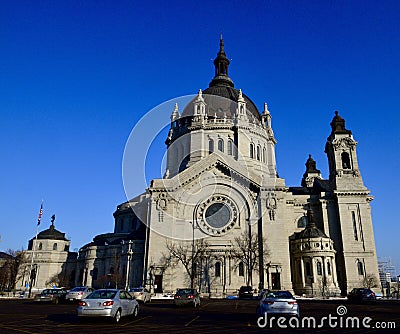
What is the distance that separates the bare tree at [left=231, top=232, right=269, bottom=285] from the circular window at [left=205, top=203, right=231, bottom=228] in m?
3.37

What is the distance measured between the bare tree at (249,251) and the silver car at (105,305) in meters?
34.1

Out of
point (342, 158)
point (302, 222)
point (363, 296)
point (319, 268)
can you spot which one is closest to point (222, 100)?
point (342, 158)

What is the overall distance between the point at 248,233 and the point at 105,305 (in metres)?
38.6

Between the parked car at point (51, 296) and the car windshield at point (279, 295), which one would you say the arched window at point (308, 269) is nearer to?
the parked car at point (51, 296)

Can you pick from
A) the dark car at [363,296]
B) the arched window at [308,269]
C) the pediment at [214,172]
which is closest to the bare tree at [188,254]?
the pediment at [214,172]

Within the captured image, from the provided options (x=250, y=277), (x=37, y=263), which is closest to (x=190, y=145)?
(x=250, y=277)

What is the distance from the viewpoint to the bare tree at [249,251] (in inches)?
1898

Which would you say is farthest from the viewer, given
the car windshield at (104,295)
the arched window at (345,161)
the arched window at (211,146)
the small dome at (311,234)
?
the arched window at (211,146)

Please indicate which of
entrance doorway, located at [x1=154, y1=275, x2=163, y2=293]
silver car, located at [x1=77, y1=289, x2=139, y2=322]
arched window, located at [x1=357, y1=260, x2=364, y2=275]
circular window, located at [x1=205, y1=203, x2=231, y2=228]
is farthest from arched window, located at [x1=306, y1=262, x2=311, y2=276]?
silver car, located at [x1=77, y1=289, x2=139, y2=322]

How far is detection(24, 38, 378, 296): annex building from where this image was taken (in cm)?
4953

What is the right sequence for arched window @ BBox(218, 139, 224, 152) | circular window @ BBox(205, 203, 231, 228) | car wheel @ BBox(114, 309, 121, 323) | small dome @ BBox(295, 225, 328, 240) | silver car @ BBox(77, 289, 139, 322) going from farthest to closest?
arched window @ BBox(218, 139, 224, 152) → circular window @ BBox(205, 203, 231, 228) → small dome @ BBox(295, 225, 328, 240) → car wheel @ BBox(114, 309, 121, 323) → silver car @ BBox(77, 289, 139, 322)

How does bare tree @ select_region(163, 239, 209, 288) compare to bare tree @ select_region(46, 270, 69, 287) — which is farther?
bare tree @ select_region(46, 270, 69, 287)

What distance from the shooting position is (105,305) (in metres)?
14.6

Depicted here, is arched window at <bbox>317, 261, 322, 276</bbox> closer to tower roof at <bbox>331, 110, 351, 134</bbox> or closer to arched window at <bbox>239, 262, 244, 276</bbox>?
arched window at <bbox>239, 262, 244, 276</bbox>
